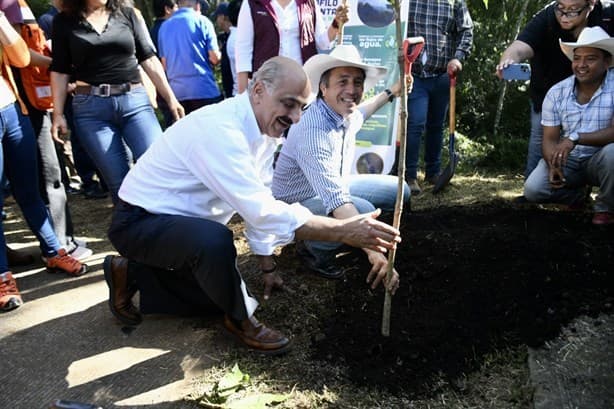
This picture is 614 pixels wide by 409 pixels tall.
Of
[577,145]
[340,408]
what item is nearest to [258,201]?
[340,408]

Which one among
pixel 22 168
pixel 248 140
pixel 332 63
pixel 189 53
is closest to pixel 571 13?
pixel 332 63

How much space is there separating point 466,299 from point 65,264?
263 centimetres

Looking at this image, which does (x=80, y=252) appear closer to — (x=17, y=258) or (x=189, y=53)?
(x=17, y=258)

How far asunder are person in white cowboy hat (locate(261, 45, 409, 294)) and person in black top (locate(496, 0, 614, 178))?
150 centimetres

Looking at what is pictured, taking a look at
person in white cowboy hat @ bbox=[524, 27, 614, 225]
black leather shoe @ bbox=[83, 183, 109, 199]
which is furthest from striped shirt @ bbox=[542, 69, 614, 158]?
black leather shoe @ bbox=[83, 183, 109, 199]

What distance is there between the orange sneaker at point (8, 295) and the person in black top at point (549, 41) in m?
3.69

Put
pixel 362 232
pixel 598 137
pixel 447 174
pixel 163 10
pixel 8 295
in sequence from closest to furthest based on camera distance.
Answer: pixel 362 232 < pixel 8 295 < pixel 598 137 < pixel 447 174 < pixel 163 10

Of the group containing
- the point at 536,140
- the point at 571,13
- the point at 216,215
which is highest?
the point at 571,13

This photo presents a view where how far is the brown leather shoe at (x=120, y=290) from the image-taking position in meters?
2.86

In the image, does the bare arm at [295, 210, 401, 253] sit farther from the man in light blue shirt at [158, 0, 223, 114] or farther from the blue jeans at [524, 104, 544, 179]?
the man in light blue shirt at [158, 0, 223, 114]

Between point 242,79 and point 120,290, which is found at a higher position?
point 242,79

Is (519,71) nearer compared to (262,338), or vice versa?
(262,338)

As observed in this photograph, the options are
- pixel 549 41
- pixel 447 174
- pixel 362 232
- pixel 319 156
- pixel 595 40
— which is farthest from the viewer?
pixel 447 174

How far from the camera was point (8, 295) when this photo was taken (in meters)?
3.11
